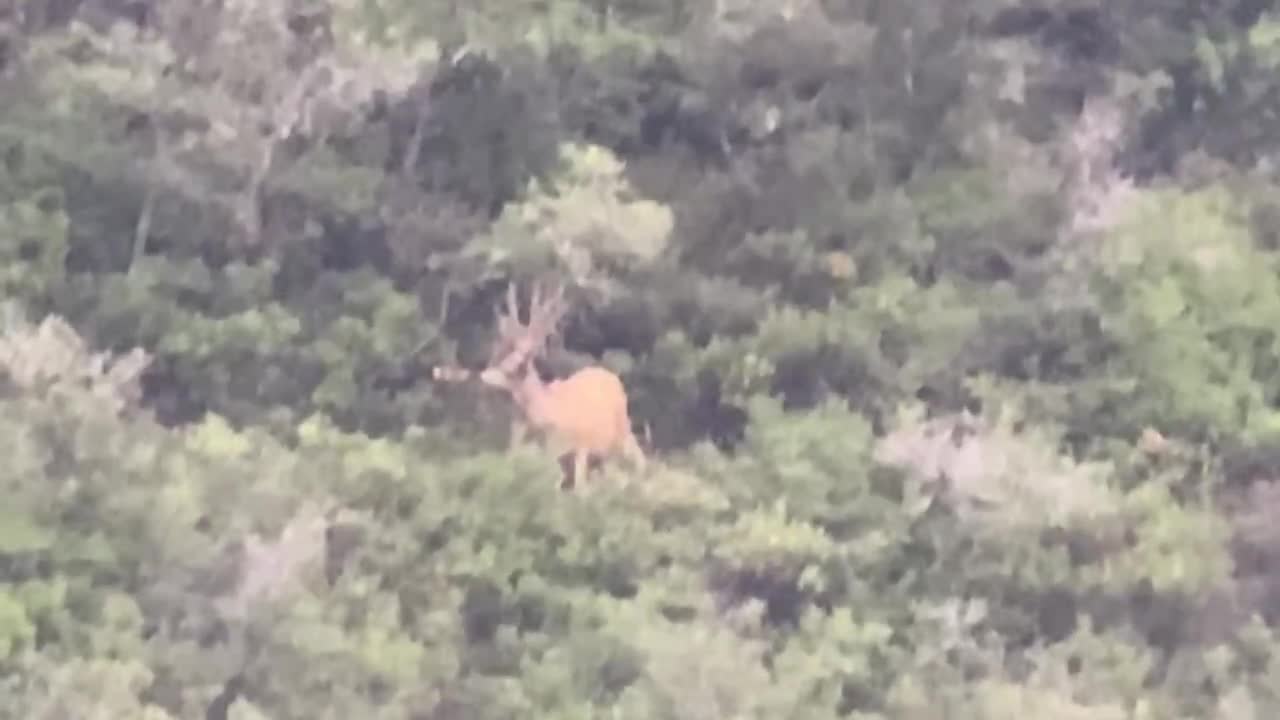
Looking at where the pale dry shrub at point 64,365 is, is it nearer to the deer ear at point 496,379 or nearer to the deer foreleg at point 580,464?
the deer ear at point 496,379

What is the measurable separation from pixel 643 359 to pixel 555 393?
0.20 m

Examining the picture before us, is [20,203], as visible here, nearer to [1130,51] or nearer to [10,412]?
[10,412]

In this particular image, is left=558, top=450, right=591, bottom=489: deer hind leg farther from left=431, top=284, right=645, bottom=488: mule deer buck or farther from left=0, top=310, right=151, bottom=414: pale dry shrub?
left=0, top=310, right=151, bottom=414: pale dry shrub

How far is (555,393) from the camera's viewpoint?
245cm

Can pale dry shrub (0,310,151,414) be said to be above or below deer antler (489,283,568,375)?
below

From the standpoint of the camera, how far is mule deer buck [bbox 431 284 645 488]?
242 cm

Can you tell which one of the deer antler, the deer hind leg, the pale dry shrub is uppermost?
the deer antler

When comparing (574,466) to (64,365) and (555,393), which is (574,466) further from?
(64,365)

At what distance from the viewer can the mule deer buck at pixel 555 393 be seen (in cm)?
242

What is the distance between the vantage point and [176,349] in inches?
100

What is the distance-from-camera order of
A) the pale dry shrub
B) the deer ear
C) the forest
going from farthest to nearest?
1. the deer ear
2. the pale dry shrub
3. the forest

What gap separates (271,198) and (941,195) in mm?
971

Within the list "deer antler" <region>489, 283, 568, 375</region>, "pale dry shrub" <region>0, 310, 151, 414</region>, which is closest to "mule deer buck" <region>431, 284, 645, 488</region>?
"deer antler" <region>489, 283, 568, 375</region>

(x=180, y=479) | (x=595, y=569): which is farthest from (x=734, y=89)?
(x=180, y=479)
